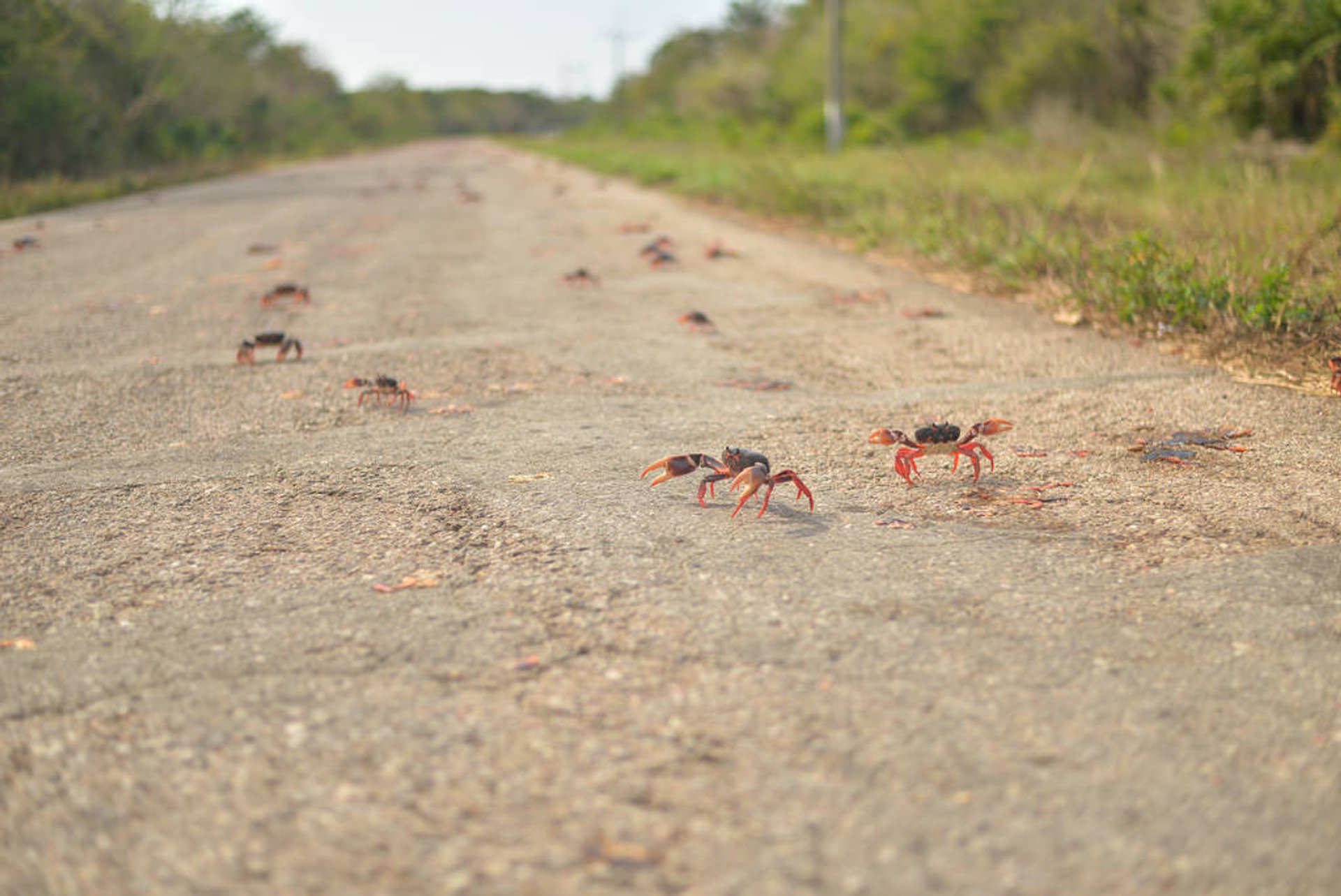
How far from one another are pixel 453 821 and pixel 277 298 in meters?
6.92

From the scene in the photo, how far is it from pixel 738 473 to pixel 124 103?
114ft

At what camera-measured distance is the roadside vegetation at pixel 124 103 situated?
2331cm

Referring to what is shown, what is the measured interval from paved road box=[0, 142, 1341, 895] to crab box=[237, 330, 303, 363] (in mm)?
420

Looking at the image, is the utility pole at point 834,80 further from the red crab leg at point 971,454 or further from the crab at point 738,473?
the crab at point 738,473

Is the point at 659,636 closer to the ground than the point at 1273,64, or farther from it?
closer to the ground

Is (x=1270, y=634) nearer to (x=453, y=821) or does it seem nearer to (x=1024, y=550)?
(x=1024, y=550)

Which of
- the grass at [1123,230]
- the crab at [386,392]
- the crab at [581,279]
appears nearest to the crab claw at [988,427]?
the grass at [1123,230]

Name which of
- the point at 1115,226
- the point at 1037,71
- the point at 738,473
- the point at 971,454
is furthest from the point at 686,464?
the point at 1037,71

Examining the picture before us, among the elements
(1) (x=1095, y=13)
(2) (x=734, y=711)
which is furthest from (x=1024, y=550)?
(1) (x=1095, y=13)

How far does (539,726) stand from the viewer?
2.19 meters

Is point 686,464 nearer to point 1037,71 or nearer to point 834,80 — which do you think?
point 834,80

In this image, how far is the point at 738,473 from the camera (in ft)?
11.6

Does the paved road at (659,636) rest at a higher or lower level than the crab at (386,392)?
lower

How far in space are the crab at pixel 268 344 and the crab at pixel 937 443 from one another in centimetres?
359
